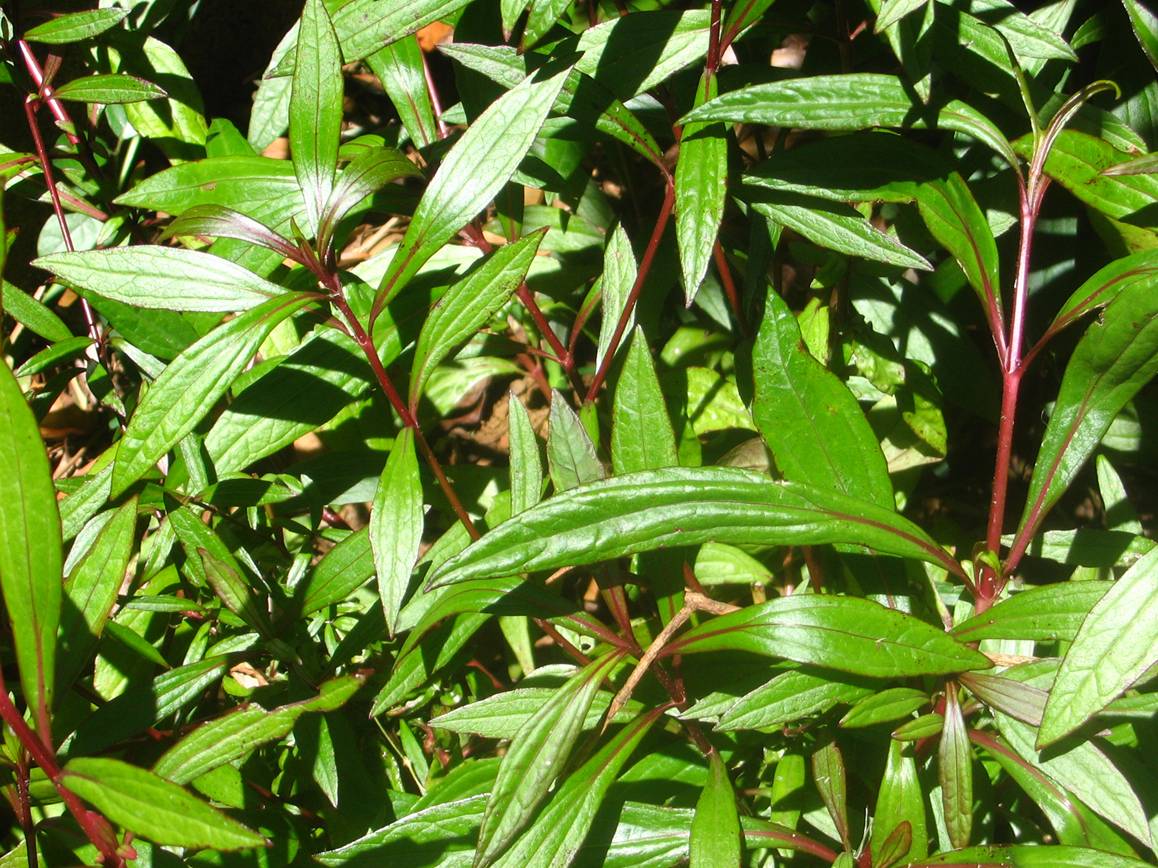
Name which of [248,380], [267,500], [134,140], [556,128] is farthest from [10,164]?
[556,128]

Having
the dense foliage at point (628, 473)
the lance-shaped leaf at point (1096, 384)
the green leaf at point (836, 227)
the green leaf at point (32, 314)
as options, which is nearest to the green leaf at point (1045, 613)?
the dense foliage at point (628, 473)

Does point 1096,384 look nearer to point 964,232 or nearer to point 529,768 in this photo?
point 964,232

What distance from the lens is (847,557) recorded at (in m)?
1.28

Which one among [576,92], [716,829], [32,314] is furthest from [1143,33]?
[32,314]

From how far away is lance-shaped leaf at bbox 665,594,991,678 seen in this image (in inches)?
38.5

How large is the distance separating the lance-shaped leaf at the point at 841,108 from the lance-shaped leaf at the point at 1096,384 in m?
0.26

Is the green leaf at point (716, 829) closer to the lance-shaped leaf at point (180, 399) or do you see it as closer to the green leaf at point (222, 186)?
the lance-shaped leaf at point (180, 399)

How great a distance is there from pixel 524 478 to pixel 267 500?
475 mm

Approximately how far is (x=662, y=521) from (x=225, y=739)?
651 millimetres

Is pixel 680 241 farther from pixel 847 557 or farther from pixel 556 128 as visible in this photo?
pixel 847 557

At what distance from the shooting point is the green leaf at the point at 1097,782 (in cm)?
100

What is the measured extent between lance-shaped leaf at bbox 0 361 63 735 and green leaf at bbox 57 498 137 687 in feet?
0.65

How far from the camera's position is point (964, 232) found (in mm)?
1182

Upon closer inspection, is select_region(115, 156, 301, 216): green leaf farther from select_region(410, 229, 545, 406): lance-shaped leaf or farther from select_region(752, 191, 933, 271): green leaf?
select_region(752, 191, 933, 271): green leaf
